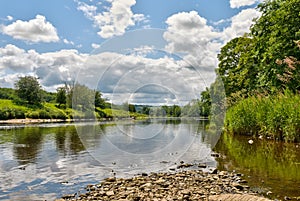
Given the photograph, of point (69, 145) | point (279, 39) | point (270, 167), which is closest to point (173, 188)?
point (270, 167)

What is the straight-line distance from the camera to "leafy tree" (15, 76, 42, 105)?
74.4m

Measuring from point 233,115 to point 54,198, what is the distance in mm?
17496

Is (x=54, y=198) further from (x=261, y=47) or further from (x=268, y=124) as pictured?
(x=261, y=47)

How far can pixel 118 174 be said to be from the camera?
9227mm

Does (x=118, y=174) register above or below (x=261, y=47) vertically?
below

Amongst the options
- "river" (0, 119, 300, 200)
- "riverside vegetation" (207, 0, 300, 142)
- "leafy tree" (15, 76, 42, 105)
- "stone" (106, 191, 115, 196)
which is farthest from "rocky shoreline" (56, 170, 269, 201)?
"leafy tree" (15, 76, 42, 105)

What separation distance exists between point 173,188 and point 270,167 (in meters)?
4.27

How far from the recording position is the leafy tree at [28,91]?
7438cm

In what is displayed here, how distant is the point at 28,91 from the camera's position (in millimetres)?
74562

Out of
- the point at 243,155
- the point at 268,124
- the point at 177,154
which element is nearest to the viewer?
the point at 243,155

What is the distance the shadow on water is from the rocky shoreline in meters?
0.48

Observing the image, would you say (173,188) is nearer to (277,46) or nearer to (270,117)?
(270,117)

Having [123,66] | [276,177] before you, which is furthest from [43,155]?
[276,177]

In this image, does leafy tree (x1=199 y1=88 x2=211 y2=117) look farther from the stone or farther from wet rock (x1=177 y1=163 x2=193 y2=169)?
the stone
